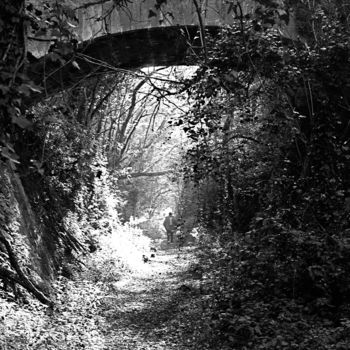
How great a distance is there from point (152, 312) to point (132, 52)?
438 cm

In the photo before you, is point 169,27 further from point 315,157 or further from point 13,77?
point 13,77

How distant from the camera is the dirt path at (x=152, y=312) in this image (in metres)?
6.20

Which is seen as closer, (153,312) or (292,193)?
(292,193)

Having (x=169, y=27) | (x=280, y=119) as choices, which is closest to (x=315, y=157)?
(x=280, y=119)

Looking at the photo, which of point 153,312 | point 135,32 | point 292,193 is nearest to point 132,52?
point 135,32

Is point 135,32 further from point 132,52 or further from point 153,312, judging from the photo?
point 153,312

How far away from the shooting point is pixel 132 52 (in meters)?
7.36

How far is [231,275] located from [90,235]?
5732mm

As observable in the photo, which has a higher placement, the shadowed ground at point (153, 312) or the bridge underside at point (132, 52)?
the bridge underside at point (132, 52)

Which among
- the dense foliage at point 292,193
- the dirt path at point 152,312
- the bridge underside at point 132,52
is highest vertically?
the bridge underside at point 132,52

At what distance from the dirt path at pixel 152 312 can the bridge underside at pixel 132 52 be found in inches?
146

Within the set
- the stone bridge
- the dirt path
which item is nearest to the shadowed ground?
the dirt path

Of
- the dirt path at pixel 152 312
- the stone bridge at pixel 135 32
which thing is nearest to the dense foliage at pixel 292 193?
the dirt path at pixel 152 312

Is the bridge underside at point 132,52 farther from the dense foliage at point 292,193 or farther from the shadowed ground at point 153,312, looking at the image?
the shadowed ground at point 153,312
